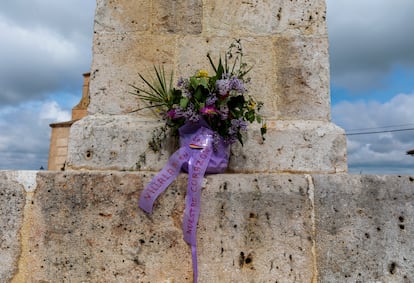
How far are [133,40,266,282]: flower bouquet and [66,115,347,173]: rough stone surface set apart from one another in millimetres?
181

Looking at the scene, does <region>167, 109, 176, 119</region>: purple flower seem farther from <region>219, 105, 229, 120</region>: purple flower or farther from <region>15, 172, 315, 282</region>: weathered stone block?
<region>15, 172, 315, 282</region>: weathered stone block

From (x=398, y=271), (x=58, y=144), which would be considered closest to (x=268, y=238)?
(x=398, y=271)

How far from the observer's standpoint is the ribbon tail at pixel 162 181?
6.36 feet


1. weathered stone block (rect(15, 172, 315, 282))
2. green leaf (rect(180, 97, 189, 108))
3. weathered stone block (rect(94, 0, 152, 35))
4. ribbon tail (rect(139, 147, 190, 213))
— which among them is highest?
weathered stone block (rect(94, 0, 152, 35))

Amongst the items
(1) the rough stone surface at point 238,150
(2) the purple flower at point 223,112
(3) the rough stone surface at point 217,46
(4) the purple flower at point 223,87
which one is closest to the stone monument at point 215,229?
(1) the rough stone surface at point 238,150

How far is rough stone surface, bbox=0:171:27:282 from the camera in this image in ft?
6.42

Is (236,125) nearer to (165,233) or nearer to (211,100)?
(211,100)

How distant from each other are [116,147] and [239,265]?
1.00 meters

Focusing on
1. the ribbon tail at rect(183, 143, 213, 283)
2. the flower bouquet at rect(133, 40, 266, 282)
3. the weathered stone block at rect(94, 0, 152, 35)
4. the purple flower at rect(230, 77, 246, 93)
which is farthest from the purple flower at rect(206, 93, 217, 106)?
the weathered stone block at rect(94, 0, 152, 35)

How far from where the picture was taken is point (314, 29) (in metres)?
2.44

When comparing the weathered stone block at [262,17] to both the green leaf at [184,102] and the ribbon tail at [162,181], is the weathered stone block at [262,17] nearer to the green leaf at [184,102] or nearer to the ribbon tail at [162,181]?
the green leaf at [184,102]

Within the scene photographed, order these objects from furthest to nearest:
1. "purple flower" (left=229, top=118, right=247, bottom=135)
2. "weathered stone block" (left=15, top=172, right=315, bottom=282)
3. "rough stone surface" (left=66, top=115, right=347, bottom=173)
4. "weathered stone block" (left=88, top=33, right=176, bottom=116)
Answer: "weathered stone block" (left=88, top=33, right=176, bottom=116)
"rough stone surface" (left=66, top=115, right=347, bottom=173)
"purple flower" (left=229, top=118, right=247, bottom=135)
"weathered stone block" (left=15, top=172, right=315, bottom=282)

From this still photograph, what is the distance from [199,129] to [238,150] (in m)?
0.34

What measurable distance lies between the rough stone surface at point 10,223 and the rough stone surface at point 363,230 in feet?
5.23
